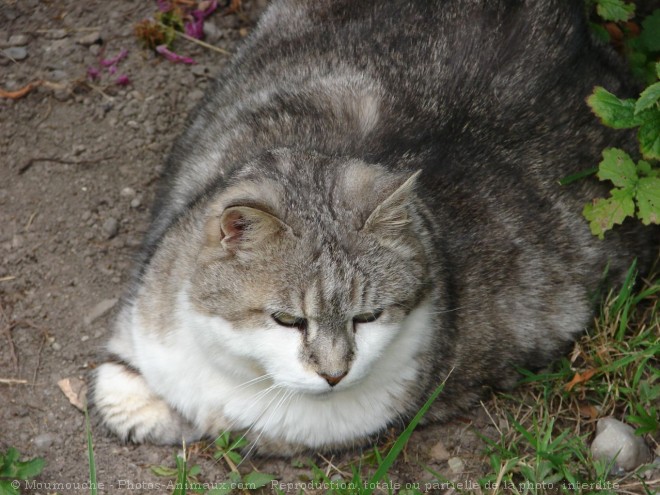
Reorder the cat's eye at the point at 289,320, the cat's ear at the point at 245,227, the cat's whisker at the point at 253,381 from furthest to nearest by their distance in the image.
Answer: the cat's whisker at the point at 253,381, the cat's eye at the point at 289,320, the cat's ear at the point at 245,227

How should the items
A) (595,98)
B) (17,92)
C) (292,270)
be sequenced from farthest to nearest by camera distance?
(17,92) < (595,98) < (292,270)

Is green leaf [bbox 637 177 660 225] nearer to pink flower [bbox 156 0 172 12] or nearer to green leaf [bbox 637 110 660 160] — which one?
green leaf [bbox 637 110 660 160]

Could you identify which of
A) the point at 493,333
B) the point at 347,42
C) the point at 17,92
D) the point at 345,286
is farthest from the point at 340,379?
the point at 17,92

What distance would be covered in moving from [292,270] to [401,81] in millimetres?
1191

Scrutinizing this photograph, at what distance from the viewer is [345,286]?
2721 millimetres

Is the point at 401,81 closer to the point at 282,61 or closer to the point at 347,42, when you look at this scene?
the point at 347,42

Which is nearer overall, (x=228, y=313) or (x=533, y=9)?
(x=228, y=313)

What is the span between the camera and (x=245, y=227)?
8.86 ft

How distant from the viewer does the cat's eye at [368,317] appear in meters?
2.79

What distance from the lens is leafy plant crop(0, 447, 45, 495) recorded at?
10.2 feet

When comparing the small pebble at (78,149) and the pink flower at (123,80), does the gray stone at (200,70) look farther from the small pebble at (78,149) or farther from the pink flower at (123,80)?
the small pebble at (78,149)

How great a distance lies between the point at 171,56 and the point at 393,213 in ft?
7.31

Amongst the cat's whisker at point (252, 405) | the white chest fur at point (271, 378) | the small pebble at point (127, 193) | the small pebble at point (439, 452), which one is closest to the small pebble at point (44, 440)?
the white chest fur at point (271, 378)

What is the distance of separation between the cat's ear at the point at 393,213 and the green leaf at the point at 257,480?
107cm
